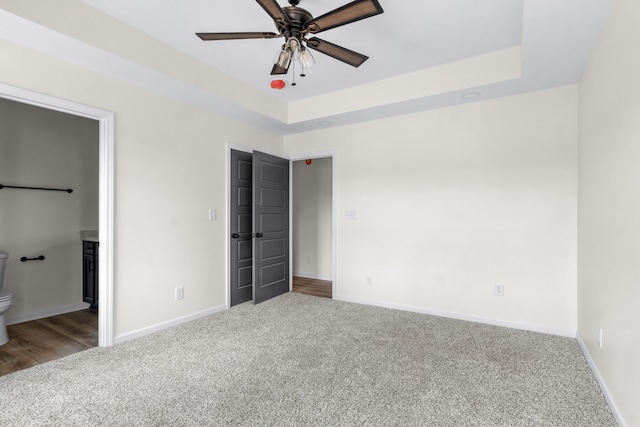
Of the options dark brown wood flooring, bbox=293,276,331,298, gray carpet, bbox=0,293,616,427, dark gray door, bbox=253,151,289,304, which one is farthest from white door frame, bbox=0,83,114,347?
dark brown wood flooring, bbox=293,276,331,298

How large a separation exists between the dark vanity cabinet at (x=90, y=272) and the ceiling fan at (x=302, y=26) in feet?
9.84

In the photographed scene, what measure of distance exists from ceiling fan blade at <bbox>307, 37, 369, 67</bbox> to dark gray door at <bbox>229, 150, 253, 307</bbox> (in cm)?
213

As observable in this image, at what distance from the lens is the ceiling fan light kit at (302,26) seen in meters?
1.74

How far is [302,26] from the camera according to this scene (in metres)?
2.04

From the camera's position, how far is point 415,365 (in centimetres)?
244

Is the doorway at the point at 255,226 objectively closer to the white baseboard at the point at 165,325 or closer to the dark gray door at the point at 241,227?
the dark gray door at the point at 241,227

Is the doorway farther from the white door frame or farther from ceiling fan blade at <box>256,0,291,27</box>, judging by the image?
ceiling fan blade at <box>256,0,291,27</box>

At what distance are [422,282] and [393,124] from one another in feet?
6.28

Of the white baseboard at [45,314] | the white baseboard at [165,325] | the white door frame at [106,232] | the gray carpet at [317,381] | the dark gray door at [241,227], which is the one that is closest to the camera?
the gray carpet at [317,381]

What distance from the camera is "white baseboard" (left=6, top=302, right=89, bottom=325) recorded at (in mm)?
3425

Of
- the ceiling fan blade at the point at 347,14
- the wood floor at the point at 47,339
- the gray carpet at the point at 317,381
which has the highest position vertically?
the ceiling fan blade at the point at 347,14

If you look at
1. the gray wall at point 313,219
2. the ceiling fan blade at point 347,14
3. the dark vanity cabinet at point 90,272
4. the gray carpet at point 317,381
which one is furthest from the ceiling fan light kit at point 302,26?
the gray wall at point 313,219

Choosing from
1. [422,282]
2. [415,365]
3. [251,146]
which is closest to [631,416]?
[415,365]

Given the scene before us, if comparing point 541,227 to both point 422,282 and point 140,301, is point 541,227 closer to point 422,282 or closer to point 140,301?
point 422,282
